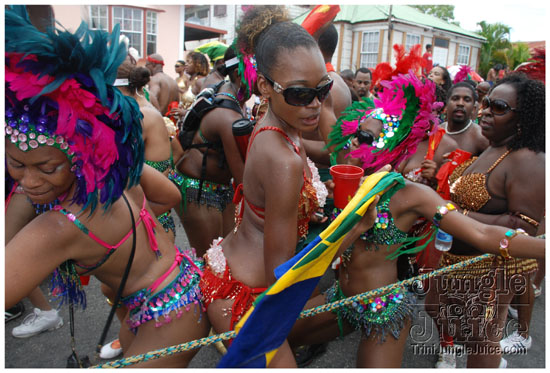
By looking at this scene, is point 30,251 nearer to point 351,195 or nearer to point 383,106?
point 351,195

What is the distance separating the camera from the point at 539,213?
2531 mm

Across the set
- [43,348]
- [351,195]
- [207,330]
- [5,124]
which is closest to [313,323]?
[207,330]

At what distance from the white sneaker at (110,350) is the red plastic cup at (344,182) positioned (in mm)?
2183

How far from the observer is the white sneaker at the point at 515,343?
3.33 metres

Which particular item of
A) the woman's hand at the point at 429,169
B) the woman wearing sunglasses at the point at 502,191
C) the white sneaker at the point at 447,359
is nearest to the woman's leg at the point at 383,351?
the woman wearing sunglasses at the point at 502,191

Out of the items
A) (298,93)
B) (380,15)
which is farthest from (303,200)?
(380,15)

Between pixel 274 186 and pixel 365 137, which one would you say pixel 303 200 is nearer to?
pixel 274 186

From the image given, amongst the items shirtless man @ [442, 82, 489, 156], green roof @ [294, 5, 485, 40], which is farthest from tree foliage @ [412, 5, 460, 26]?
shirtless man @ [442, 82, 489, 156]

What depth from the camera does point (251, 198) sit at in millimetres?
1880

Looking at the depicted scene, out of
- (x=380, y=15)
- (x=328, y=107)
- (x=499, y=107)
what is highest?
(x=380, y=15)

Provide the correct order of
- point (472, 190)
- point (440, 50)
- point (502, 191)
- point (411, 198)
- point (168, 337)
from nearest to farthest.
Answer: point (168, 337), point (411, 198), point (502, 191), point (472, 190), point (440, 50)

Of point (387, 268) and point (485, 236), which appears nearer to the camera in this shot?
point (485, 236)

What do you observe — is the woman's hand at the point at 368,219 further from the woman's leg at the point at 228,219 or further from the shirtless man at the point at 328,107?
the woman's leg at the point at 228,219

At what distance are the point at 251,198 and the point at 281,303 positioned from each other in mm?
551
